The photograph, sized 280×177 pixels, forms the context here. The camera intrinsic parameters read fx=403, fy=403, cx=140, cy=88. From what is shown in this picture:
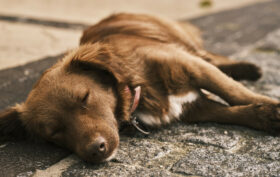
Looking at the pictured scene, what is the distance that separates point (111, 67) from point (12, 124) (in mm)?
992

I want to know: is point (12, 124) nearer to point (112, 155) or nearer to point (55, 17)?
point (112, 155)

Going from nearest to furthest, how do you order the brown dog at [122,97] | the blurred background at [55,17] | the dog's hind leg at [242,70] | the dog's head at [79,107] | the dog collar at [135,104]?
1. the dog's head at [79,107]
2. the brown dog at [122,97]
3. the dog collar at [135,104]
4. the dog's hind leg at [242,70]
5. the blurred background at [55,17]

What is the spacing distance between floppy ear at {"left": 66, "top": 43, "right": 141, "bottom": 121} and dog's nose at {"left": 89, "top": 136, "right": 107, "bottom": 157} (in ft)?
2.11

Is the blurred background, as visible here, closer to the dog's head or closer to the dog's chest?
the dog's head

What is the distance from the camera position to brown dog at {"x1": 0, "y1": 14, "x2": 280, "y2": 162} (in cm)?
312

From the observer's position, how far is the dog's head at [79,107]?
2.97 meters

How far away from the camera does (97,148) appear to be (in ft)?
9.34

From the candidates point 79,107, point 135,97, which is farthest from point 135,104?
point 79,107

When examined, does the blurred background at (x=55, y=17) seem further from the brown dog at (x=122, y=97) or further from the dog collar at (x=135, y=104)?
the dog collar at (x=135, y=104)

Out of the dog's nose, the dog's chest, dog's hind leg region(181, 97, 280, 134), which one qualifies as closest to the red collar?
the dog's chest

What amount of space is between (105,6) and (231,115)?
5.84 m

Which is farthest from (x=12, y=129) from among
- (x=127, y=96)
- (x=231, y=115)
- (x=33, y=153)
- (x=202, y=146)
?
(x=231, y=115)

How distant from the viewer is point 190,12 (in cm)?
868

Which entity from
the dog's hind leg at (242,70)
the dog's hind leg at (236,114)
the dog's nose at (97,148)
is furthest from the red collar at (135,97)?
the dog's hind leg at (242,70)
